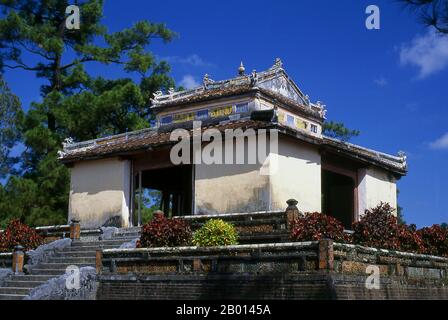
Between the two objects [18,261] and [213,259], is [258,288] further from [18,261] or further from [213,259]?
[18,261]

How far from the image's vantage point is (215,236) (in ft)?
47.1

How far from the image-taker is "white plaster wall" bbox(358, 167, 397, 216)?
75.1 feet

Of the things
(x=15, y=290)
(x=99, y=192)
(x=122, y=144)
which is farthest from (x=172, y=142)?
(x=15, y=290)

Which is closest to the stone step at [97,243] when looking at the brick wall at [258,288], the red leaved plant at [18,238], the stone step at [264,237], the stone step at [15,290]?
the red leaved plant at [18,238]

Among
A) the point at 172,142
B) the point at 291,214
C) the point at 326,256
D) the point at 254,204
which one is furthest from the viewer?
the point at 172,142

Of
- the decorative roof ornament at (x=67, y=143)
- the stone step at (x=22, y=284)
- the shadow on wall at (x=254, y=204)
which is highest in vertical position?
the decorative roof ornament at (x=67, y=143)

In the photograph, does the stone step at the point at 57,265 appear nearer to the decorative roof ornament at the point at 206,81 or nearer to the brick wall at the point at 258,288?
the brick wall at the point at 258,288

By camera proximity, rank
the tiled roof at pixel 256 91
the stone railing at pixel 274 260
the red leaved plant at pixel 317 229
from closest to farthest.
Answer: the stone railing at pixel 274 260 → the red leaved plant at pixel 317 229 → the tiled roof at pixel 256 91

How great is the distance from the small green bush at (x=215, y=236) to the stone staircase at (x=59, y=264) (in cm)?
334

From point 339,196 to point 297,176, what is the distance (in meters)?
5.30

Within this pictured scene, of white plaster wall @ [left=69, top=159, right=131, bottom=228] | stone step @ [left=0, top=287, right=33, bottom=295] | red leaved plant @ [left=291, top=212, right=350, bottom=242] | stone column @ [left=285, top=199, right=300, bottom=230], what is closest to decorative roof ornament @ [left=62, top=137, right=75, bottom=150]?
white plaster wall @ [left=69, top=159, right=131, bottom=228]

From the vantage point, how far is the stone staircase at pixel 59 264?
1586cm

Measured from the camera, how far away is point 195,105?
2533 cm

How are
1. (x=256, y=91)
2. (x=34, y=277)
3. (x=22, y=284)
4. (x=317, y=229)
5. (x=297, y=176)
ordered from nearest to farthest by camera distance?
(x=317, y=229) → (x=22, y=284) → (x=34, y=277) → (x=297, y=176) → (x=256, y=91)
